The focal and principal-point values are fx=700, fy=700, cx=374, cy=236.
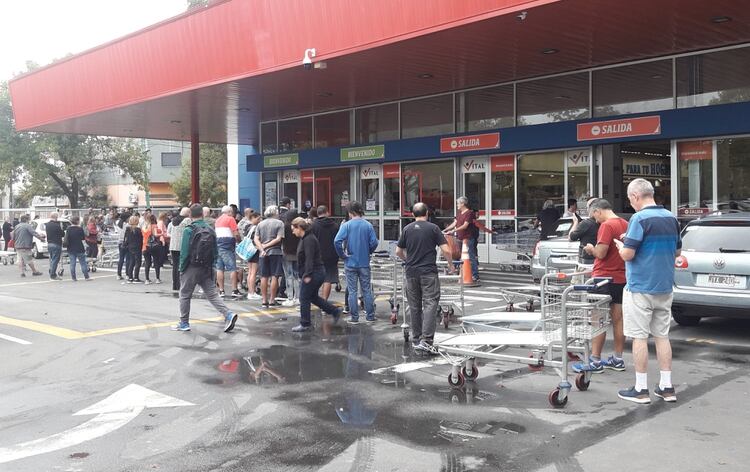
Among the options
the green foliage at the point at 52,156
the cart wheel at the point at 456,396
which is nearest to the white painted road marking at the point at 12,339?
the cart wheel at the point at 456,396

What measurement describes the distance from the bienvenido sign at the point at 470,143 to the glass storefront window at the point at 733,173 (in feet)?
18.6

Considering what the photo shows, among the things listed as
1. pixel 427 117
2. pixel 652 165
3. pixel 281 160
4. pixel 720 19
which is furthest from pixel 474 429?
pixel 281 160

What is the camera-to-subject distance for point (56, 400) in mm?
6965

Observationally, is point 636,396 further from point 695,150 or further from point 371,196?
point 371,196

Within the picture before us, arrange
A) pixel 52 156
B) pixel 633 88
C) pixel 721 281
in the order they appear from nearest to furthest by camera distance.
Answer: pixel 721 281
pixel 633 88
pixel 52 156

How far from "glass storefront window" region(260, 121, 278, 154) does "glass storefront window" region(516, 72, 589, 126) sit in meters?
10.9

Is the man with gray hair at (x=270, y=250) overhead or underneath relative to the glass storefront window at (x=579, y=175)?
underneath

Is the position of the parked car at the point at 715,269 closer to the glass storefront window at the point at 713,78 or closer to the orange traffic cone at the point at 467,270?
the orange traffic cone at the point at 467,270

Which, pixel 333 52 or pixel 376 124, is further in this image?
pixel 376 124

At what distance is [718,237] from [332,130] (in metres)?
17.1

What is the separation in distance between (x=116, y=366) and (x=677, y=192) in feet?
42.3

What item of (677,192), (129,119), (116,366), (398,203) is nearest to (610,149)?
(677,192)

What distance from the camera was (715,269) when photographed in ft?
29.5

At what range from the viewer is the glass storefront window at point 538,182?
18359mm
